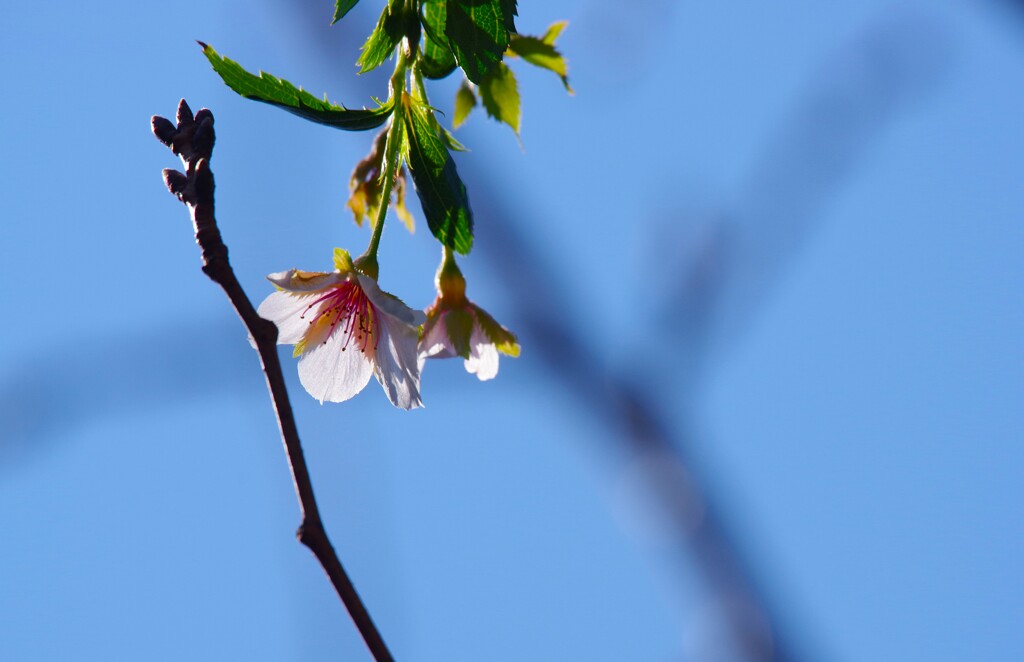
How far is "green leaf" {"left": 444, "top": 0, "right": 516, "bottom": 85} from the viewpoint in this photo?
1180 mm

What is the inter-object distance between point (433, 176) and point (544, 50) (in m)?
0.35

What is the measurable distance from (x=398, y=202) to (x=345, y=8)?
1.20ft

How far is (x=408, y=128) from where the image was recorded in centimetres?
129

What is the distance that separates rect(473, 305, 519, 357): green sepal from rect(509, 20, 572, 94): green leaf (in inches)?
15.4

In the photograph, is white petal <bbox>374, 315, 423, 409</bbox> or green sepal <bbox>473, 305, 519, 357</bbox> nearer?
white petal <bbox>374, 315, 423, 409</bbox>

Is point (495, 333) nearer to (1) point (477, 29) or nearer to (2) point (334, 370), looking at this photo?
(2) point (334, 370)

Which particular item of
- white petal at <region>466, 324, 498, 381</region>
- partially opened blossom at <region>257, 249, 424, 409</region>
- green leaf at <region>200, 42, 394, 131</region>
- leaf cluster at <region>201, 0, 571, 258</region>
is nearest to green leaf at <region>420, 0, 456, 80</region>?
leaf cluster at <region>201, 0, 571, 258</region>

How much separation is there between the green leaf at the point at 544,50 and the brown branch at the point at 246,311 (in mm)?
623

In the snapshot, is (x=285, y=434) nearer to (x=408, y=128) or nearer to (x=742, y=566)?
(x=408, y=128)

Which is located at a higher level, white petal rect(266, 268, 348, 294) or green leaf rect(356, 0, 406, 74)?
green leaf rect(356, 0, 406, 74)

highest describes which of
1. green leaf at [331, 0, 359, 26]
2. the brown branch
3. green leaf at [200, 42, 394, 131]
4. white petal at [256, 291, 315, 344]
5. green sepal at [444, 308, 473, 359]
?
green leaf at [331, 0, 359, 26]

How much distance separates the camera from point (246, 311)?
0.77m

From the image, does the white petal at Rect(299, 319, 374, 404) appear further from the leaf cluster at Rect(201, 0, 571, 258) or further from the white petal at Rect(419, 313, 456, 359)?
the leaf cluster at Rect(201, 0, 571, 258)

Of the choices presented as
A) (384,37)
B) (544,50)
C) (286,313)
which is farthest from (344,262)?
(544,50)
